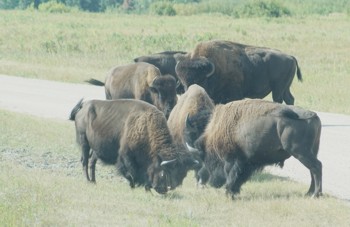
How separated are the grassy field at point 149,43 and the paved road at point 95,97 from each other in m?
2.22

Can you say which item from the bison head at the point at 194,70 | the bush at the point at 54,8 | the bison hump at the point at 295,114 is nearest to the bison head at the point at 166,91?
the bison head at the point at 194,70

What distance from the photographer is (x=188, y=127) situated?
46.8ft

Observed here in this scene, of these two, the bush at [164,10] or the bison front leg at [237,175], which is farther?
the bush at [164,10]

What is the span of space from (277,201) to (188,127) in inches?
83.9

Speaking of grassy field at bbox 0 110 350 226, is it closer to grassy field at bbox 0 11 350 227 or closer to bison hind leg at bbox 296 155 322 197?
grassy field at bbox 0 11 350 227

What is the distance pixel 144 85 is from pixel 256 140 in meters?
5.49

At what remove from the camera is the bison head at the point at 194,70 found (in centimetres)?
1848

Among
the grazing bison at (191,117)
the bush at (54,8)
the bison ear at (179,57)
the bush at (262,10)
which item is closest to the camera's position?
the grazing bison at (191,117)

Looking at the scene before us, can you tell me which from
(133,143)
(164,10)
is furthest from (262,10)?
(133,143)

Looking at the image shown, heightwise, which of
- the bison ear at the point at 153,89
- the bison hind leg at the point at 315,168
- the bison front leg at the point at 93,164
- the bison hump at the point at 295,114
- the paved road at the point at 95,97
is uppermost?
the bison hump at the point at 295,114

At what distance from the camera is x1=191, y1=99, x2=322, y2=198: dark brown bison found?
1293 cm

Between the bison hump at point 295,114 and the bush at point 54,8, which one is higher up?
the bison hump at point 295,114

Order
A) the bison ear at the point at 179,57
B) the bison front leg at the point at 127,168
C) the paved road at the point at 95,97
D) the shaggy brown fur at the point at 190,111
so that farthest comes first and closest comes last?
1. the bison ear at the point at 179,57
2. the paved road at the point at 95,97
3. the shaggy brown fur at the point at 190,111
4. the bison front leg at the point at 127,168

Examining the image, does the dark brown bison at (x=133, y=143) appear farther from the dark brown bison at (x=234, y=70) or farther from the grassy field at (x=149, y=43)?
the grassy field at (x=149, y=43)
